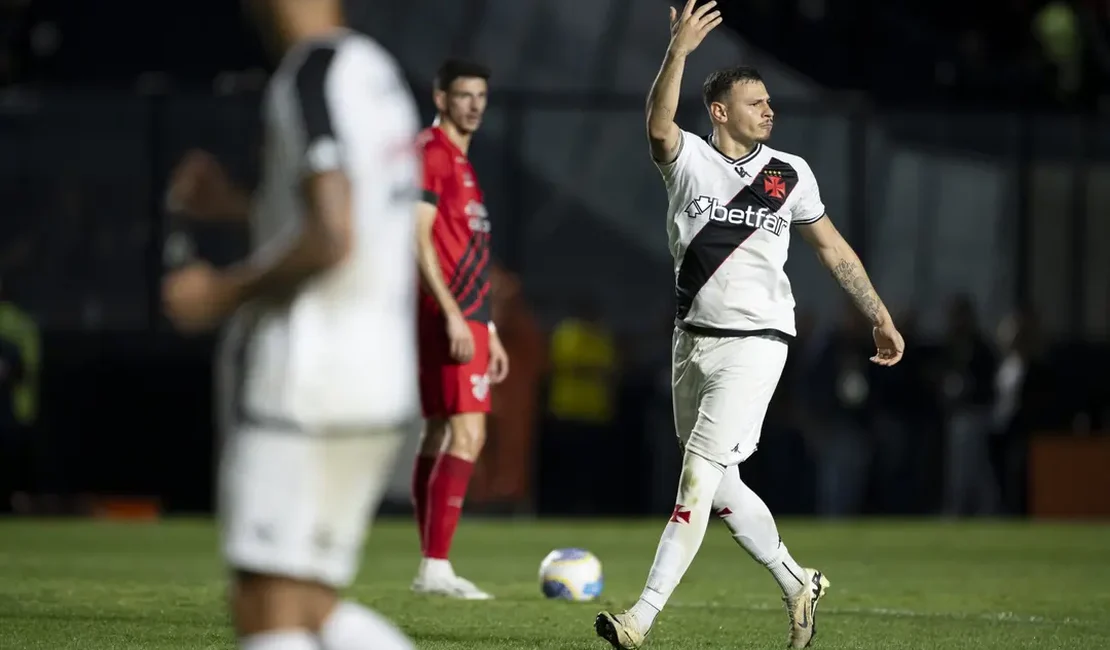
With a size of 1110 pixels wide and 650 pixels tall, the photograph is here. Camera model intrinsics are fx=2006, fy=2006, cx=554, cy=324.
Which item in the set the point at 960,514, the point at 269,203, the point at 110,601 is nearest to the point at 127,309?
the point at 960,514

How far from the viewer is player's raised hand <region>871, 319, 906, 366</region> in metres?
7.54

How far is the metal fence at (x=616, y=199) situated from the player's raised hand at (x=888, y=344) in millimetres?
13648

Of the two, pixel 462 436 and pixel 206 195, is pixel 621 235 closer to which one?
pixel 462 436

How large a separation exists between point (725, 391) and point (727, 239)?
58cm

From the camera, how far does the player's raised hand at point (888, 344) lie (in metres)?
7.54

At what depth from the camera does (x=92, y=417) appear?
68.4 feet

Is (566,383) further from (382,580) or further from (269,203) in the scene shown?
(269,203)

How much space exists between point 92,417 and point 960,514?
9.07 metres

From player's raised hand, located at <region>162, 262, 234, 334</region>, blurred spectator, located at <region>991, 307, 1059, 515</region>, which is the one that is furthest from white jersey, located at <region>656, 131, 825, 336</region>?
blurred spectator, located at <region>991, 307, 1059, 515</region>

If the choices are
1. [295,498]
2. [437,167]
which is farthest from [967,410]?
[295,498]

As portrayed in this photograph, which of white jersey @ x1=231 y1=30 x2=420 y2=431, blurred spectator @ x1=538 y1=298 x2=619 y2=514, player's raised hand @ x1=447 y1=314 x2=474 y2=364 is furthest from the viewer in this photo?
blurred spectator @ x1=538 y1=298 x2=619 y2=514

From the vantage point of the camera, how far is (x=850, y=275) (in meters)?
7.73

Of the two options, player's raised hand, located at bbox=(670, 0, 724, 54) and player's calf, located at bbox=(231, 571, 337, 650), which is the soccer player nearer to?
player's raised hand, located at bbox=(670, 0, 724, 54)

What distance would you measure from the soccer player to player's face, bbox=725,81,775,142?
7.06 ft
